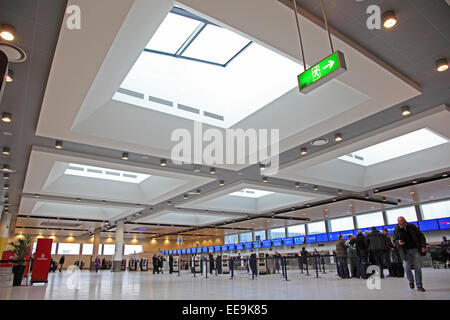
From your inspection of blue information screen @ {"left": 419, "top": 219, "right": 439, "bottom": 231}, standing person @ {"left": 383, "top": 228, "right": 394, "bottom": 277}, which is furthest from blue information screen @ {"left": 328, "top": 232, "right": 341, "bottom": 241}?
standing person @ {"left": 383, "top": 228, "right": 394, "bottom": 277}

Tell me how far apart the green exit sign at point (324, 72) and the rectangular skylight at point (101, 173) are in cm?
1538

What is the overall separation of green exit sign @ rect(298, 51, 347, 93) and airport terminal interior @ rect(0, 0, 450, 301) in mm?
19

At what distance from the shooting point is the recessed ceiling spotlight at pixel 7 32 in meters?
5.49

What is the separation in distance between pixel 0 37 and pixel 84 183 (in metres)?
13.0

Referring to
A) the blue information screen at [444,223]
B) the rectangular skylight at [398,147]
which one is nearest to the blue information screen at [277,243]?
the blue information screen at [444,223]

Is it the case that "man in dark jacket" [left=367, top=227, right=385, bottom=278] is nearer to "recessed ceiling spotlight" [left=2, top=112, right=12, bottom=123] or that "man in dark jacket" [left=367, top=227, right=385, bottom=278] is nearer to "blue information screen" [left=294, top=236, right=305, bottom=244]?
"recessed ceiling spotlight" [left=2, top=112, right=12, bottom=123]

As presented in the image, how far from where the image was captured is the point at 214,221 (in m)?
30.4

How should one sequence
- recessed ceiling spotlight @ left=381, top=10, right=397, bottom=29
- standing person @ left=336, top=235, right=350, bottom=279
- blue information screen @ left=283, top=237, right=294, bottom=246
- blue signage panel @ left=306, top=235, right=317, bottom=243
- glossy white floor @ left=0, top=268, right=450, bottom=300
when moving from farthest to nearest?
blue information screen @ left=283, top=237, right=294, bottom=246
blue signage panel @ left=306, top=235, right=317, bottom=243
standing person @ left=336, top=235, right=350, bottom=279
glossy white floor @ left=0, top=268, right=450, bottom=300
recessed ceiling spotlight @ left=381, top=10, right=397, bottom=29

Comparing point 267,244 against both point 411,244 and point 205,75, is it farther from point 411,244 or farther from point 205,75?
point 411,244

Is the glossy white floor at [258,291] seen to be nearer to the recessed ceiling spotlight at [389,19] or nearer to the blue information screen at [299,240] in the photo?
the recessed ceiling spotlight at [389,19]

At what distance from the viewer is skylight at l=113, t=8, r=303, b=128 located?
9.17 m

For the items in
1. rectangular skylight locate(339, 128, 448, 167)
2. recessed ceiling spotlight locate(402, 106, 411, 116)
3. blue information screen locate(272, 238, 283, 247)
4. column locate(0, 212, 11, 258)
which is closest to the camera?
recessed ceiling spotlight locate(402, 106, 411, 116)

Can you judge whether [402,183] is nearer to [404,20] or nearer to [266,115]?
[266,115]

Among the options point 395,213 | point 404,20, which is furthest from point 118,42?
point 395,213
